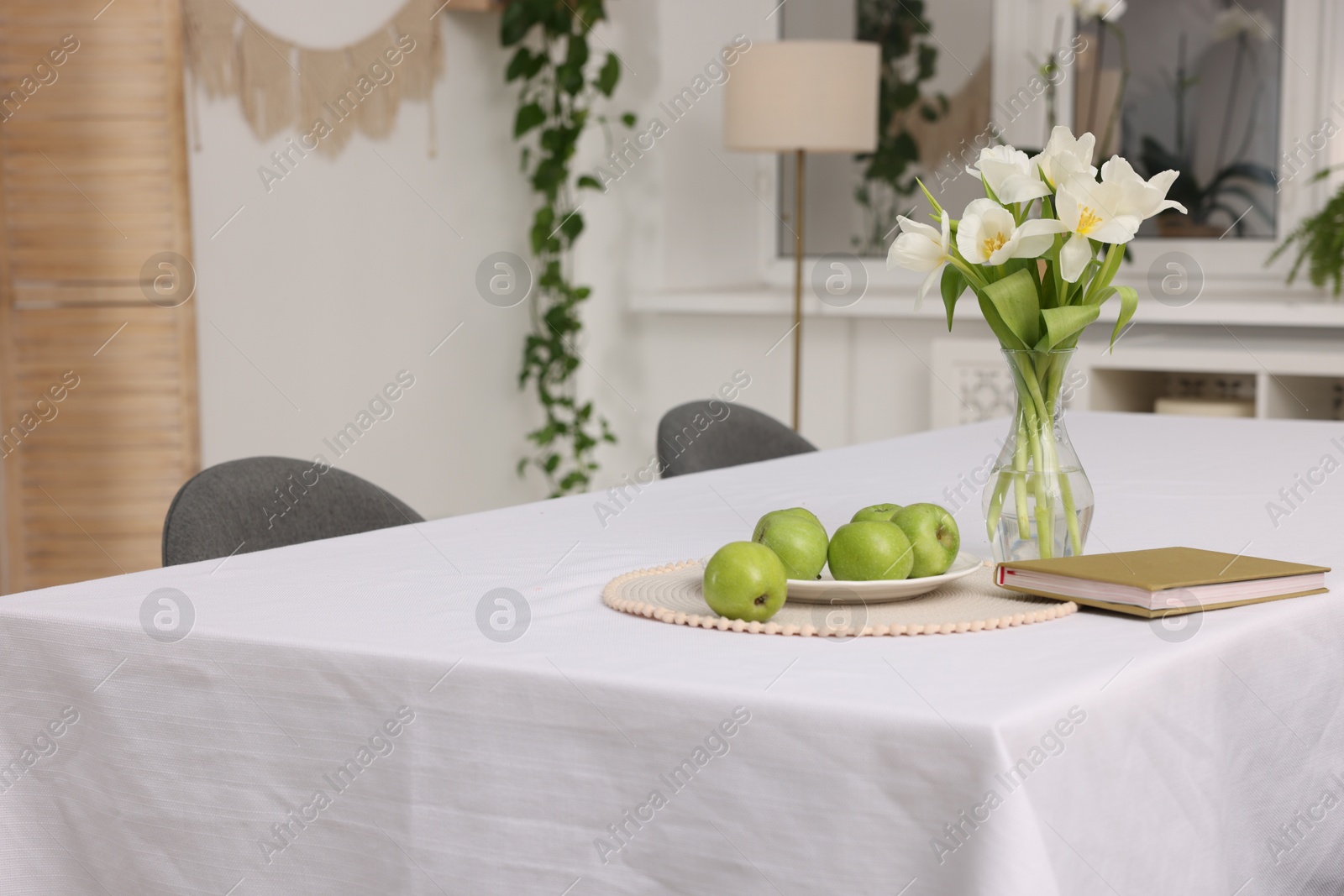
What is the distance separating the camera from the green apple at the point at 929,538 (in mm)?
1183

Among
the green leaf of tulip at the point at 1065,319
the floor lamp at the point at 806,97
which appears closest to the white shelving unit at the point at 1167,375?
the floor lamp at the point at 806,97

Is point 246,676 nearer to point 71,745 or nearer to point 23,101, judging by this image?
point 71,745

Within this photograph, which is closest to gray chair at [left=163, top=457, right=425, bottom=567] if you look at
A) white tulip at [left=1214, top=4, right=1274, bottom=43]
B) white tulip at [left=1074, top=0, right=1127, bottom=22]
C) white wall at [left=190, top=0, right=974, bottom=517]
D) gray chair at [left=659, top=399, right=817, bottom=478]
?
gray chair at [left=659, top=399, right=817, bottom=478]

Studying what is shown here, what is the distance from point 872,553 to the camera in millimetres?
1159

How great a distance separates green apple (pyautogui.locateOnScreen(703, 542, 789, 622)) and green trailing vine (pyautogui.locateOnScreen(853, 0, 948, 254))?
3.53 m

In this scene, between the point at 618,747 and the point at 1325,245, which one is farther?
the point at 1325,245

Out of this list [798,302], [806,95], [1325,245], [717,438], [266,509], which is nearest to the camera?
[266,509]

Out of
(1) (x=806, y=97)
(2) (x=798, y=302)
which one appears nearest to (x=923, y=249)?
(1) (x=806, y=97)

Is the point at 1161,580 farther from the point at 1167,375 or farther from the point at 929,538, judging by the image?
the point at 1167,375

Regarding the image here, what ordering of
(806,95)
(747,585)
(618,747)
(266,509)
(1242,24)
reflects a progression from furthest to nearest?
(1242,24), (806,95), (266,509), (747,585), (618,747)

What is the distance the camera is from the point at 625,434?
468 cm

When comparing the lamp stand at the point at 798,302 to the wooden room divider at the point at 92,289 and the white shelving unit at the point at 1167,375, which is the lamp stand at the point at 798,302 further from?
the wooden room divider at the point at 92,289

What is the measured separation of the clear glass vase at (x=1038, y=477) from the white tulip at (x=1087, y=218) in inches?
3.9

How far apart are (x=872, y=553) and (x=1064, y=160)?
1.20 ft
